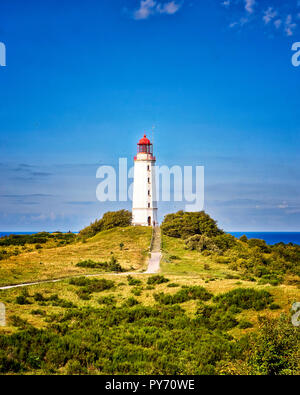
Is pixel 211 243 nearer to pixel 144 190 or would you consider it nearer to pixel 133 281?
pixel 144 190

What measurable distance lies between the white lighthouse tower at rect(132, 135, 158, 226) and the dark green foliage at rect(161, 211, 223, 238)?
9.62 feet

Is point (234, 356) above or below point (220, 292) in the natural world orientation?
below

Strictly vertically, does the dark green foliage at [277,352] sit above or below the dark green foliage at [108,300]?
below

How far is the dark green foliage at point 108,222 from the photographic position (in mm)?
58656

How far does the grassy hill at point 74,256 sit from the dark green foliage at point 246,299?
14342 millimetres

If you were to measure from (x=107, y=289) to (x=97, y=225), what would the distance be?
1399 inches

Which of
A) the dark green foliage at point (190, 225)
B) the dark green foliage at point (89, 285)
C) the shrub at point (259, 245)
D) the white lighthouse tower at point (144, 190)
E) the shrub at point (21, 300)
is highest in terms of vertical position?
the white lighthouse tower at point (144, 190)

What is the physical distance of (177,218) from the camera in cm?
5688

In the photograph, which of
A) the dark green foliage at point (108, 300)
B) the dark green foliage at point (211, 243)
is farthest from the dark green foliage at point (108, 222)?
the dark green foliage at point (108, 300)

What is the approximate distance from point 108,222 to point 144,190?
8.20 m

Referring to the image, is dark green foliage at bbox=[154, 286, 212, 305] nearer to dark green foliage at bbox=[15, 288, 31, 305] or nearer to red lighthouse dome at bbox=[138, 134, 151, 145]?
dark green foliage at bbox=[15, 288, 31, 305]

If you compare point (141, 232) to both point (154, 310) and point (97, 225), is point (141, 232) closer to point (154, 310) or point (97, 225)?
point (97, 225)

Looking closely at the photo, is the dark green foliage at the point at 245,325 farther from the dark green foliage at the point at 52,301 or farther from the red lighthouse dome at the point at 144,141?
the red lighthouse dome at the point at 144,141

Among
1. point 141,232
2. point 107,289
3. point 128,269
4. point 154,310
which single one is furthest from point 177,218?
point 154,310
